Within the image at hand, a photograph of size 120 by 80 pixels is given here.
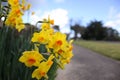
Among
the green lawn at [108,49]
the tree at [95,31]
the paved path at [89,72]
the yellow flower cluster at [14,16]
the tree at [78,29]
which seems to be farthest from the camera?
the tree at [78,29]

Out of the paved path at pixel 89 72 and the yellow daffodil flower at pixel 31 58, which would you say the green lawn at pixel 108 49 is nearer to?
the paved path at pixel 89 72

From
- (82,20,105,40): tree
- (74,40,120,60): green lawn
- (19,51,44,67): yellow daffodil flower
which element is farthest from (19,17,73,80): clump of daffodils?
(82,20,105,40): tree

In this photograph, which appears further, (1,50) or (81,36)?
(81,36)

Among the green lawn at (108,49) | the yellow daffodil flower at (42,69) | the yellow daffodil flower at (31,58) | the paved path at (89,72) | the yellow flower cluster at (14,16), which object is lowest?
the green lawn at (108,49)

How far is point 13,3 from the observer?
268 cm

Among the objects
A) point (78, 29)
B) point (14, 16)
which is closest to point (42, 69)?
point (14, 16)

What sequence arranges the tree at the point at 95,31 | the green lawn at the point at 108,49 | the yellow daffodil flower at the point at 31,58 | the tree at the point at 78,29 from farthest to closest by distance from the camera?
the tree at the point at 78,29 → the tree at the point at 95,31 → the green lawn at the point at 108,49 → the yellow daffodil flower at the point at 31,58

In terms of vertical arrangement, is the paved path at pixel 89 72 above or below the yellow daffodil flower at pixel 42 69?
below

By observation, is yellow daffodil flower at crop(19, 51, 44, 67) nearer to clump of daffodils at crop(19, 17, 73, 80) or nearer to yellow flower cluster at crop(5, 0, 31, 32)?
clump of daffodils at crop(19, 17, 73, 80)

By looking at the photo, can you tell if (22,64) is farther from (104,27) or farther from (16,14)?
(104,27)

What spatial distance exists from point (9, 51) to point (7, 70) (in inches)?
6.4

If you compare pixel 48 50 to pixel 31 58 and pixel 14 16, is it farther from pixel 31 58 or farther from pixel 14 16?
pixel 14 16

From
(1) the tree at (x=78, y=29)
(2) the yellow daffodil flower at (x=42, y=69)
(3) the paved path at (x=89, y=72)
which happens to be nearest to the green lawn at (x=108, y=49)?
(3) the paved path at (x=89, y=72)

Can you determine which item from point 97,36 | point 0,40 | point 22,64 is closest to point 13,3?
point 0,40
